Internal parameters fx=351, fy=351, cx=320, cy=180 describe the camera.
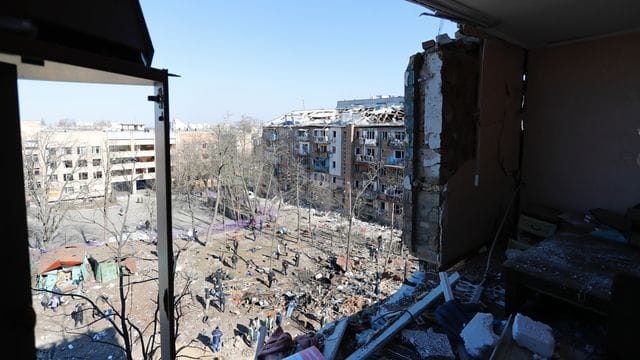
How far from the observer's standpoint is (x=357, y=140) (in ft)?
66.8

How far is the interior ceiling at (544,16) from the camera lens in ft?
8.05

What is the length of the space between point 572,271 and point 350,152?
18.4 meters

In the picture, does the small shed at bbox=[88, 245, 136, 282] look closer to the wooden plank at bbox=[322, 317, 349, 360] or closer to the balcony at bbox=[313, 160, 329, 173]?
the wooden plank at bbox=[322, 317, 349, 360]

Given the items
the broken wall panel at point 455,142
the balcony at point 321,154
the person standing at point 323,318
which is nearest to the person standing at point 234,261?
the person standing at point 323,318

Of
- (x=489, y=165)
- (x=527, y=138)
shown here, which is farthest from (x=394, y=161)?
(x=489, y=165)

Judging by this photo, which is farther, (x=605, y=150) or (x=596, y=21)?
(x=605, y=150)

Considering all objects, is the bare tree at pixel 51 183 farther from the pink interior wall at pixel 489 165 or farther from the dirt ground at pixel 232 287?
A: the pink interior wall at pixel 489 165

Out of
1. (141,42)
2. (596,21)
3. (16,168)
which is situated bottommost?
(16,168)

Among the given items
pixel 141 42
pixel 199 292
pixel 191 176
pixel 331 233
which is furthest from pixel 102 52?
pixel 191 176

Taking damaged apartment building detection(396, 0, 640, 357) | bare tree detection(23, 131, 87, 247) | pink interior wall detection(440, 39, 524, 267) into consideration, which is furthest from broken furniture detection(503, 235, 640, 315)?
bare tree detection(23, 131, 87, 247)

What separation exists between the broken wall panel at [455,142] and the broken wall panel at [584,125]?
478 mm

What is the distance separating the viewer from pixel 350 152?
2056 centimetres

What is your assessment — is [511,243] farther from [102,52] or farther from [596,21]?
[102,52]

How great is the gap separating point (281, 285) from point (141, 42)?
1252cm
